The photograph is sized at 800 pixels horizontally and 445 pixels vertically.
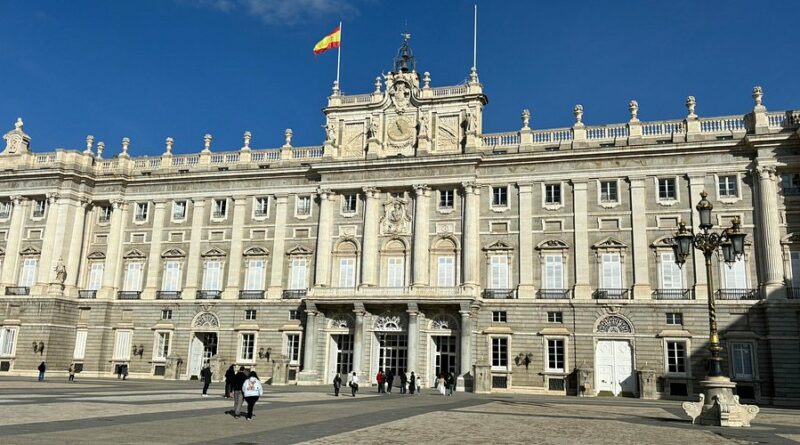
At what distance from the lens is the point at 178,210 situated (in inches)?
2007

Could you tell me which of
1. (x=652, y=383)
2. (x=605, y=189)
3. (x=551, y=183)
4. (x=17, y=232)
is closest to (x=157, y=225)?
(x=17, y=232)

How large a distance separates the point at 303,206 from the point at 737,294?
2765cm

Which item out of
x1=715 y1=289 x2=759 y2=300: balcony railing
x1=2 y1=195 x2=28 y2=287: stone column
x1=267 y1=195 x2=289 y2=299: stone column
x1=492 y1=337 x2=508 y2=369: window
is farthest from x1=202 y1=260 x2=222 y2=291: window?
x1=715 y1=289 x2=759 y2=300: balcony railing

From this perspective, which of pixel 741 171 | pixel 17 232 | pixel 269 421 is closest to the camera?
pixel 269 421

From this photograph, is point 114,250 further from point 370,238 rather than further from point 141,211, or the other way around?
point 370,238

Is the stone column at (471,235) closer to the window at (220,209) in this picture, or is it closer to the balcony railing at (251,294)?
the balcony railing at (251,294)

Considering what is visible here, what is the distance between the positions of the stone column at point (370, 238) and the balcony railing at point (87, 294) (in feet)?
67.3

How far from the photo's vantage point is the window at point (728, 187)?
131 feet

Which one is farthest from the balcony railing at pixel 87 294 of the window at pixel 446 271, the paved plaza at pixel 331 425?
the paved plaza at pixel 331 425

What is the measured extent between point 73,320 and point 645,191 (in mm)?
39872

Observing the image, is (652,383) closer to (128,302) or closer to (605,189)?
(605,189)

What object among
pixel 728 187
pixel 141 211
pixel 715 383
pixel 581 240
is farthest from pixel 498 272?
pixel 141 211

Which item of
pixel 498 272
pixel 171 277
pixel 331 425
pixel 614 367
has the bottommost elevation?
pixel 331 425

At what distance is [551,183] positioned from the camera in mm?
43312
